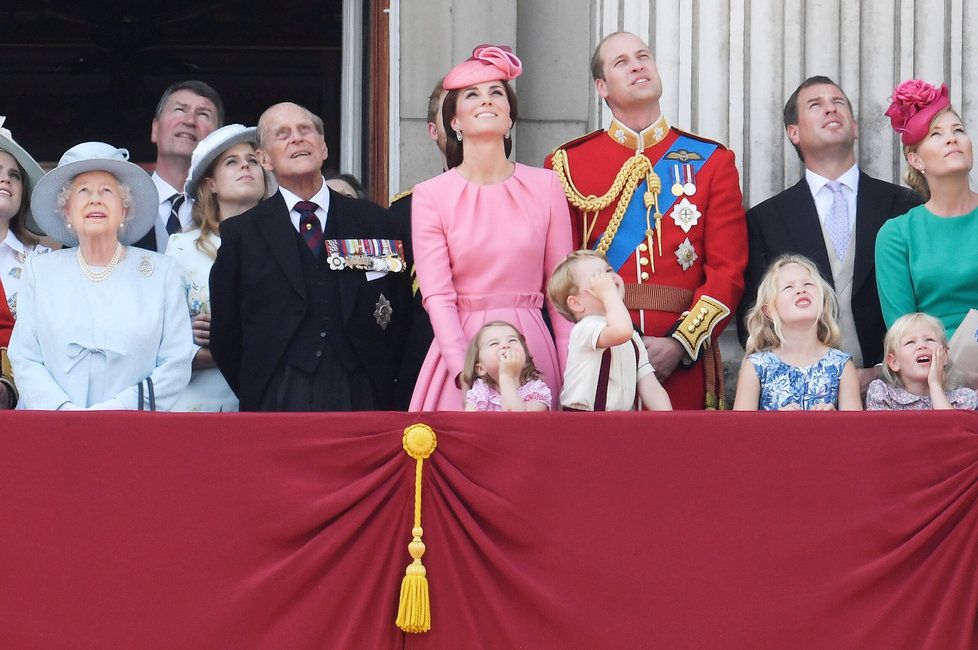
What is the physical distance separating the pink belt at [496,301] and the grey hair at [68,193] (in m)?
1.18

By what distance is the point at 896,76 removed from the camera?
7465 mm

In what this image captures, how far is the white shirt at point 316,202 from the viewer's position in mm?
6195

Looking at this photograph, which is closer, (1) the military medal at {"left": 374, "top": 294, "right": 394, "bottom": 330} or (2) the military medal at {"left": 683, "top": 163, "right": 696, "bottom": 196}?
(1) the military medal at {"left": 374, "top": 294, "right": 394, "bottom": 330}

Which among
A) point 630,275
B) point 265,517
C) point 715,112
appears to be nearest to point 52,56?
point 715,112

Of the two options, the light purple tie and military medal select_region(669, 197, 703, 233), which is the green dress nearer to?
the light purple tie

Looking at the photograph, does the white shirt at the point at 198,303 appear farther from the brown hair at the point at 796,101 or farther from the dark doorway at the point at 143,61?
the dark doorway at the point at 143,61

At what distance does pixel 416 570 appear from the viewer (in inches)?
196

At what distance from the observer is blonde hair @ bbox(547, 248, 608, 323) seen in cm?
558

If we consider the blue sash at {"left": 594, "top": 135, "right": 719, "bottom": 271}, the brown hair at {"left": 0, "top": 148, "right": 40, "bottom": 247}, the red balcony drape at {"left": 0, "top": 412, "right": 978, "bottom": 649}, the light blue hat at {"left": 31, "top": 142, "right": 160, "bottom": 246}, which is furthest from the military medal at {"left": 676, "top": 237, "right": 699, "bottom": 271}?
the brown hair at {"left": 0, "top": 148, "right": 40, "bottom": 247}

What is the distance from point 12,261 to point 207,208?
693mm

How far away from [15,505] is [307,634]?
87cm

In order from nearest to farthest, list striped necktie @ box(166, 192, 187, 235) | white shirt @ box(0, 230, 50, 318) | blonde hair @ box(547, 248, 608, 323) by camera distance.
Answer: blonde hair @ box(547, 248, 608, 323) → white shirt @ box(0, 230, 50, 318) → striped necktie @ box(166, 192, 187, 235)

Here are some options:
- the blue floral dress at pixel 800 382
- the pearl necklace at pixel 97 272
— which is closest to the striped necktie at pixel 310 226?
the pearl necklace at pixel 97 272

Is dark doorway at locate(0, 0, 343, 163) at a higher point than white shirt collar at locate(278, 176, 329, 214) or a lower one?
higher
